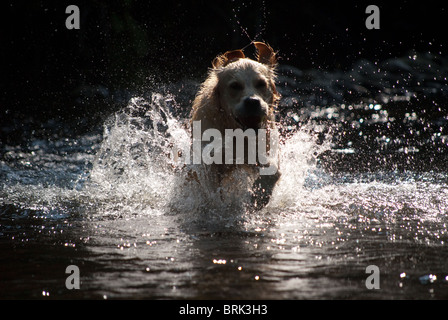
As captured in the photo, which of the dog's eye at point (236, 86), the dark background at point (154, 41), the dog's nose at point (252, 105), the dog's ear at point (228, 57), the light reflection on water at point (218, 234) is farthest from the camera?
the dark background at point (154, 41)

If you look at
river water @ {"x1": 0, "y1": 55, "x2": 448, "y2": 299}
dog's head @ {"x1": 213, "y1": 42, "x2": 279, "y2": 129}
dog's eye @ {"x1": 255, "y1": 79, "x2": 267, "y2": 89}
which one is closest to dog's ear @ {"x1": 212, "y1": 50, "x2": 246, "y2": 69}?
dog's head @ {"x1": 213, "y1": 42, "x2": 279, "y2": 129}

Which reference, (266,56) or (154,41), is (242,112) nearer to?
(266,56)

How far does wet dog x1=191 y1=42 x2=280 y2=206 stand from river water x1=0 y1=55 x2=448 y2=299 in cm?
24

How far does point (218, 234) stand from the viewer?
12.7 ft

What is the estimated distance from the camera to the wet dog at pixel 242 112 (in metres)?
4.78

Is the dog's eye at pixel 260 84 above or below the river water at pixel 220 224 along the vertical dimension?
above

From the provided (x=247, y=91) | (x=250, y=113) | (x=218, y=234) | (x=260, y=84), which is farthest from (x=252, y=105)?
(x=218, y=234)

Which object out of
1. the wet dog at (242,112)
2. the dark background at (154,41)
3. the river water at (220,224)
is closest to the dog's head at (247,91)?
the wet dog at (242,112)

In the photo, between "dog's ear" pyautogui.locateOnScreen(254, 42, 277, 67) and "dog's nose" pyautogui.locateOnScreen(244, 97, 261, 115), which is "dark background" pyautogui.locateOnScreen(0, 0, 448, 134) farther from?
"dog's nose" pyautogui.locateOnScreen(244, 97, 261, 115)

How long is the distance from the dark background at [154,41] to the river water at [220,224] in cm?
357

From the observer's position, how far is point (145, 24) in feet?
44.1

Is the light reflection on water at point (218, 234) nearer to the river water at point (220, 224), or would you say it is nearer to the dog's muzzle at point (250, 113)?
the river water at point (220, 224)

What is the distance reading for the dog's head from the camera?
476 cm

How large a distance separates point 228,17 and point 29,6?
5.16m
